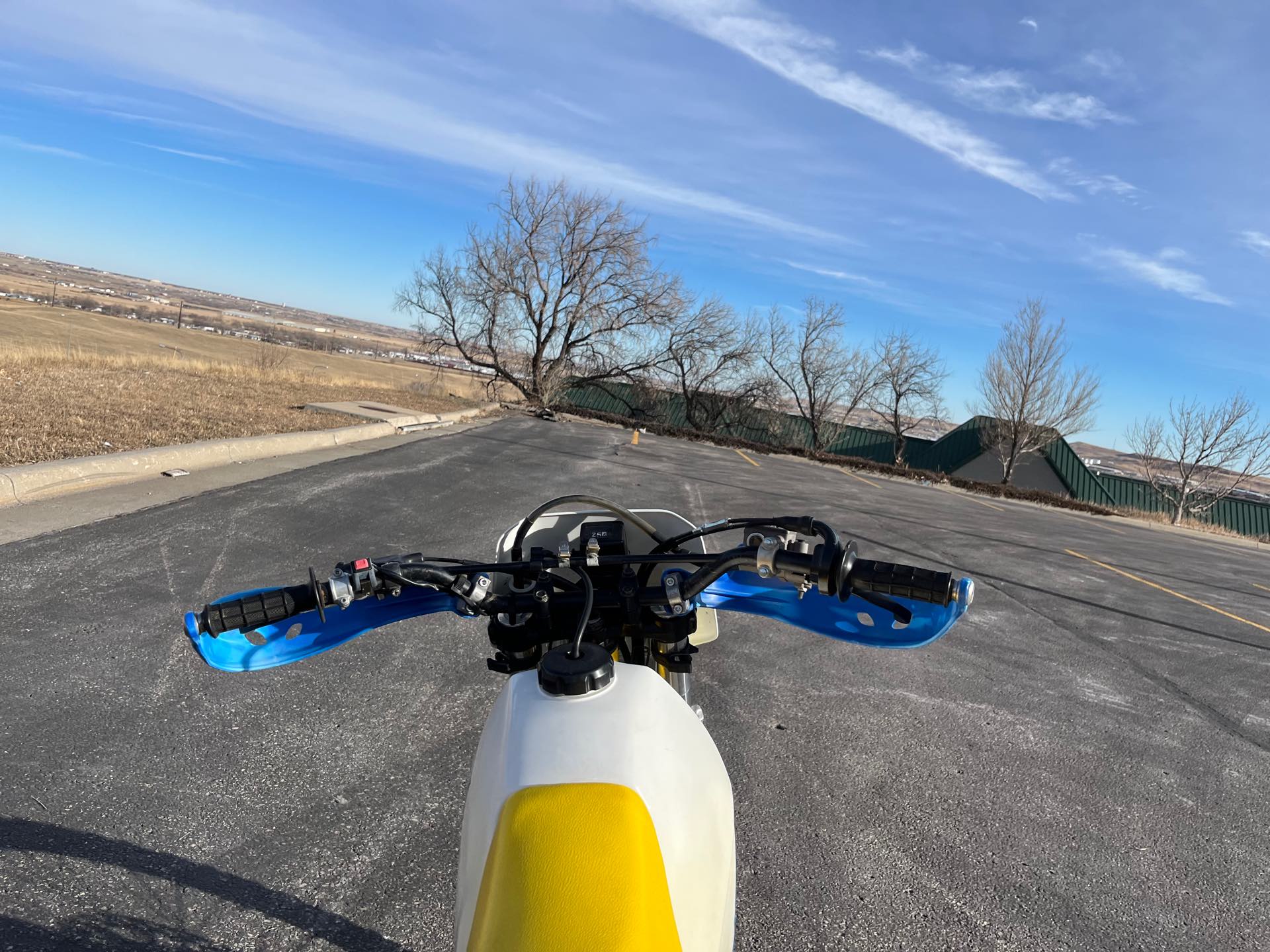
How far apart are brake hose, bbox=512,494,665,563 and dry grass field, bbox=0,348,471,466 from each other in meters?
7.44

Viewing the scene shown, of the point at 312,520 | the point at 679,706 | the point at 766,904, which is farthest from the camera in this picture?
the point at 312,520

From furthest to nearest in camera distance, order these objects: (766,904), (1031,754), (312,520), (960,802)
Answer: (312,520), (1031,754), (960,802), (766,904)

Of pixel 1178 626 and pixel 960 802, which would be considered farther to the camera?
pixel 1178 626

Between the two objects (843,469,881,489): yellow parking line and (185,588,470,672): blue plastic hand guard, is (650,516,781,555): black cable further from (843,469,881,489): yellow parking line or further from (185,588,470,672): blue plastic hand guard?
(843,469,881,489): yellow parking line

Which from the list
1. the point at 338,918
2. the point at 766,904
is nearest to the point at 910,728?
the point at 766,904

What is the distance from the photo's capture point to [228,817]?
306 cm

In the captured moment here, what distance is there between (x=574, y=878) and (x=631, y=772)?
190 millimetres

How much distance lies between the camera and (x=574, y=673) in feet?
4.59

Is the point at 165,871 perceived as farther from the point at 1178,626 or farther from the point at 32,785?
the point at 1178,626

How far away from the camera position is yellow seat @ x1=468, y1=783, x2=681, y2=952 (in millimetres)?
1142

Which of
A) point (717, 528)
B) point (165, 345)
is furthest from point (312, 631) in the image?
point (165, 345)

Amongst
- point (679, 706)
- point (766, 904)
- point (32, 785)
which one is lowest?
point (32, 785)

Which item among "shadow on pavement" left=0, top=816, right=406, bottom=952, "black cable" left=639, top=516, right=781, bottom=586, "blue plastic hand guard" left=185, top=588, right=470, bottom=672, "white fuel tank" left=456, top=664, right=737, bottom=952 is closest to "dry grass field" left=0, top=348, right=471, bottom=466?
"shadow on pavement" left=0, top=816, right=406, bottom=952

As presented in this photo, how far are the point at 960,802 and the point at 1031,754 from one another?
90 centimetres
